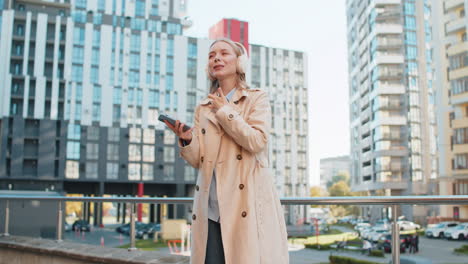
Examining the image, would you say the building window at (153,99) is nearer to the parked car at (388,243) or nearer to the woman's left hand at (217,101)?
the parked car at (388,243)

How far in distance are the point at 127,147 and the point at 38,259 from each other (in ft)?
163

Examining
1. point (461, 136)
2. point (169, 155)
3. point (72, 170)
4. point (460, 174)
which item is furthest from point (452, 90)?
point (72, 170)

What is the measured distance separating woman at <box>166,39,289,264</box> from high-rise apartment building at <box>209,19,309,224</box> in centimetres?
6279

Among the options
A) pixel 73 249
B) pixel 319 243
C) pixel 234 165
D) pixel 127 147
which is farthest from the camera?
pixel 127 147

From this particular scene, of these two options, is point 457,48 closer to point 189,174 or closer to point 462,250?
point 189,174

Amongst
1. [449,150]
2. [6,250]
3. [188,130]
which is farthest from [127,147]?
[188,130]

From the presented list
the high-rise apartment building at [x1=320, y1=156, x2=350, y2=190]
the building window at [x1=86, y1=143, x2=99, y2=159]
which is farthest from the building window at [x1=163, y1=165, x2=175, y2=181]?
the high-rise apartment building at [x1=320, y1=156, x2=350, y2=190]

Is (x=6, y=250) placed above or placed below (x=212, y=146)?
below

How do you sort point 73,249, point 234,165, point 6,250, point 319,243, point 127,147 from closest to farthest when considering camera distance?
point 234,165 < point 319,243 < point 73,249 < point 6,250 < point 127,147

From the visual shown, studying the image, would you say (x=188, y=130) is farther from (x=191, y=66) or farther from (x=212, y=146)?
(x=191, y=66)

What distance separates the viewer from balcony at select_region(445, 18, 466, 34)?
42.3 meters

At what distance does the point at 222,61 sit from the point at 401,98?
63635 mm

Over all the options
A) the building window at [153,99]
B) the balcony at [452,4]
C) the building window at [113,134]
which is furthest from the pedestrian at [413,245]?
the building window at [153,99]

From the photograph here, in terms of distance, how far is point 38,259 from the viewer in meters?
4.93
